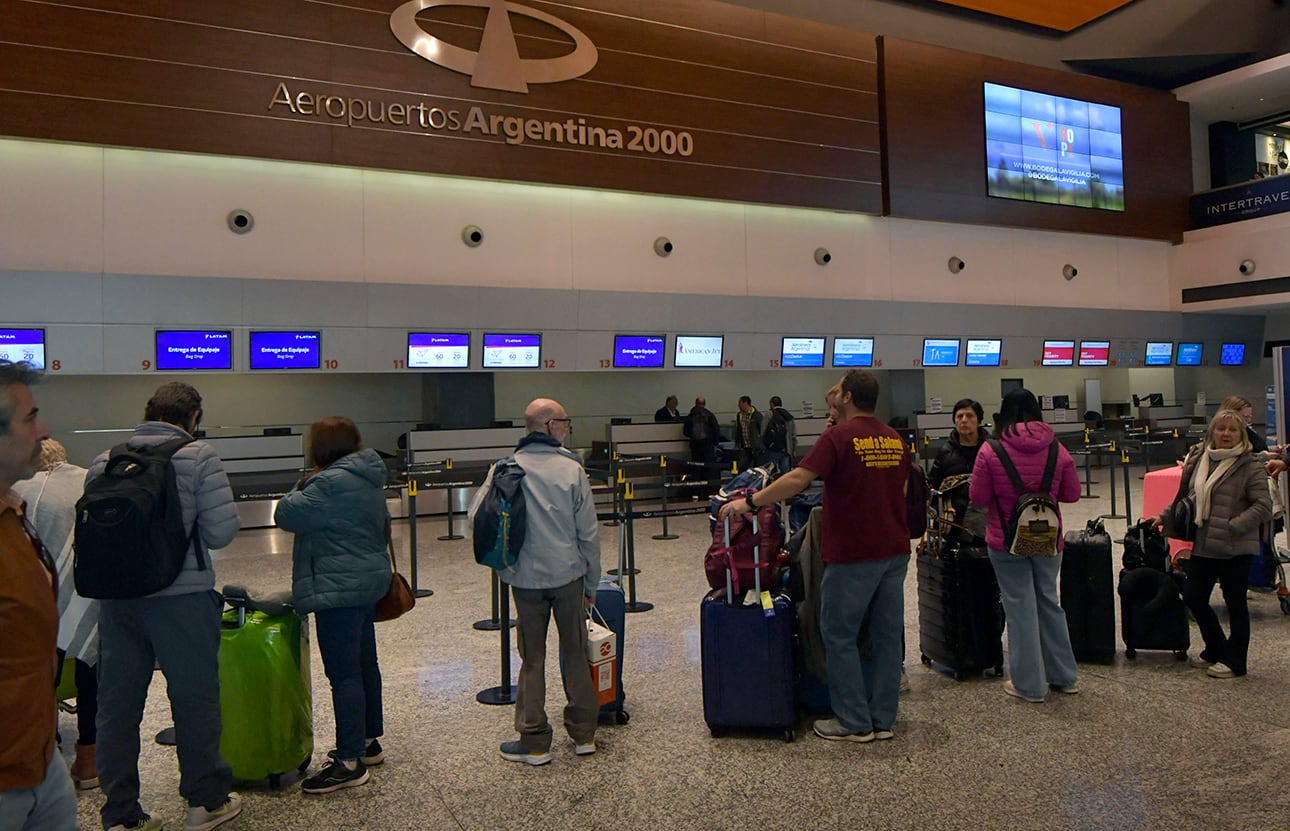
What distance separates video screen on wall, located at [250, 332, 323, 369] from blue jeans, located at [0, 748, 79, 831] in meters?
9.22

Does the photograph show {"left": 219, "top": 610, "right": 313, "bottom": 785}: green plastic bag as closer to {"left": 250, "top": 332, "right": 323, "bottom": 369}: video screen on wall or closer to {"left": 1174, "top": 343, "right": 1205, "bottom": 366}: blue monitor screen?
{"left": 250, "top": 332, "right": 323, "bottom": 369}: video screen on wall

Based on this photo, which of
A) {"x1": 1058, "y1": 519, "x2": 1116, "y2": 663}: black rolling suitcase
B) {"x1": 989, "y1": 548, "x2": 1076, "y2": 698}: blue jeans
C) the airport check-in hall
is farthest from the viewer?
{"x1": 1058, "y1": 519, "x2": 1116, "y2": 663}: black rolling suitcase

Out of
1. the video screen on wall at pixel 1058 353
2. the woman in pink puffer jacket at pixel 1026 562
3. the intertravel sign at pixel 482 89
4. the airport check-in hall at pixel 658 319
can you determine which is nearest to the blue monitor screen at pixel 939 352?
the airport check-in hall at pixel 658 319

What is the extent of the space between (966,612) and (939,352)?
10.8 metres

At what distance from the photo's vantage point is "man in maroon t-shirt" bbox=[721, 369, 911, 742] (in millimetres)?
3777

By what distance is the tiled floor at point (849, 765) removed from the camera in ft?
10.5

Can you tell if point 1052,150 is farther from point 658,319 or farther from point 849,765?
point 849,765

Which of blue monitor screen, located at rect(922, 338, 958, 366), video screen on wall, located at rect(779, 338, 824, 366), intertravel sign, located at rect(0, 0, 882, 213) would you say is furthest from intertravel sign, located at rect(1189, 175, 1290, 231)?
video screen on wall, located at rect(779, 338, 824, 366)

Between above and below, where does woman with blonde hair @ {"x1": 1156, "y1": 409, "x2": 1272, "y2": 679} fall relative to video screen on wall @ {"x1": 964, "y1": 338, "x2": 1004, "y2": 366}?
below

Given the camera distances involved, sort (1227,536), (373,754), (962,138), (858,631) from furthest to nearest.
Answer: (962,138), (1227,536), (858,631), (373,754)

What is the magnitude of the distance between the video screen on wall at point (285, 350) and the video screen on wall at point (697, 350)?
187 inches

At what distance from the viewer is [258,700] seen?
345 cm

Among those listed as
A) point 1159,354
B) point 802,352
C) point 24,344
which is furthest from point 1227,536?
point 1159,354

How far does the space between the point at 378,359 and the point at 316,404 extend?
2454 mm
